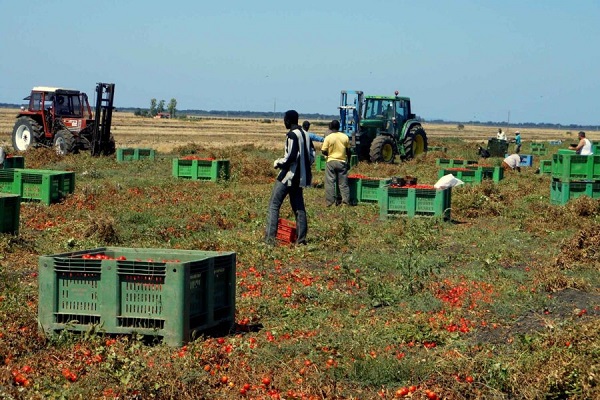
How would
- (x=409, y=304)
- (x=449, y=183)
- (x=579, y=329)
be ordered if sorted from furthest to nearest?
(x=449, y=183), (x=409, y=304), (x=579, y=329)

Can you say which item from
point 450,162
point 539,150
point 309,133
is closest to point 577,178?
point 309,133

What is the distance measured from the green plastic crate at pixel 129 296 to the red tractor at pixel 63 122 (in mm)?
23309

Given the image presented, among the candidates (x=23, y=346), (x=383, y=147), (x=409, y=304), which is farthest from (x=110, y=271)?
(x=383, y=147)

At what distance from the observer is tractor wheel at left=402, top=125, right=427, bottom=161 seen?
3434cm

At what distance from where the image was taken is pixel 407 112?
1388 inches

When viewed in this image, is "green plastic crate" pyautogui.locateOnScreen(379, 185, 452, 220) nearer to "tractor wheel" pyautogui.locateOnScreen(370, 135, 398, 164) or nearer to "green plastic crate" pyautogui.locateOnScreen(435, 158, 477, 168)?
"green plastic crate" pyautogui.locateOnScreen(435, 158, 477, 168)

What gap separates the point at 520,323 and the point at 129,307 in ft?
12.1

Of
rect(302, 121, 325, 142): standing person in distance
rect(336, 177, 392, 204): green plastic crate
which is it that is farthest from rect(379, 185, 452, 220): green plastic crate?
rect(302, 121, 325, 142): standing person in distance

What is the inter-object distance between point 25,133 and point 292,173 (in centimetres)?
Result: 2130

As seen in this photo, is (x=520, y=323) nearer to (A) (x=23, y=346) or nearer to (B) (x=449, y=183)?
(A) (x=23, y=346)

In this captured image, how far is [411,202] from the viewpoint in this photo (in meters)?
17.3

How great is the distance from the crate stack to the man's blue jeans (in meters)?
7.39

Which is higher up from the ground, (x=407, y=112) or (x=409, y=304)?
(x=407, y=112)

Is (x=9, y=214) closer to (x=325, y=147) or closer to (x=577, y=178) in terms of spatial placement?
(x=325, y=147)
